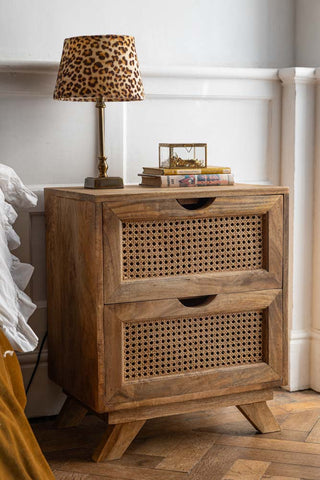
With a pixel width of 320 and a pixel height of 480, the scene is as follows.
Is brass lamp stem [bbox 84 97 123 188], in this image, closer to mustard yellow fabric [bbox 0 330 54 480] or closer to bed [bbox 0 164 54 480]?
bed [bbox 0 164 54 480]

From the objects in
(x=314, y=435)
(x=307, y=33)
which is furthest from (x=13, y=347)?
(x=307, y=33)

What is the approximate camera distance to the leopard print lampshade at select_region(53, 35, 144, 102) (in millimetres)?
1907

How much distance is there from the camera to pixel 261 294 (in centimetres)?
200

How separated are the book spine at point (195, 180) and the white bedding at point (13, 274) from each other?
1.16 ft

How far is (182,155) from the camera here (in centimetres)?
212

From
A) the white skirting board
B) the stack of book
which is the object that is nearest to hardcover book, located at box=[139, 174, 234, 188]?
the stack of book

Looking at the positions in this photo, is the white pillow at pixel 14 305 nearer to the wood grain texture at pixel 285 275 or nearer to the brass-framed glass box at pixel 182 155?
the brass-framed glass box at pixel 182 155

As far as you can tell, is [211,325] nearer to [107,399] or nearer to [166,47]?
[107,399]

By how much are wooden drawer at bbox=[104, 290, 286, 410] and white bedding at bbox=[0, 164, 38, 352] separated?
0.21 metres

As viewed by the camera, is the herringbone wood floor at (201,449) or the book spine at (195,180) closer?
the herringbone wood floor at (201,449)

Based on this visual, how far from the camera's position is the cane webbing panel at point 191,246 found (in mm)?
1862

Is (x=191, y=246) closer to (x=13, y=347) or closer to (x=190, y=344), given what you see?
(x=190, y=344)

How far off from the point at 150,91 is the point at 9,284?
2.82 feet

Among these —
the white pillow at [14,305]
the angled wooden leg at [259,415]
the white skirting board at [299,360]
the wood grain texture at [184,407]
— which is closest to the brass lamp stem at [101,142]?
the white pillow at [14,305]
